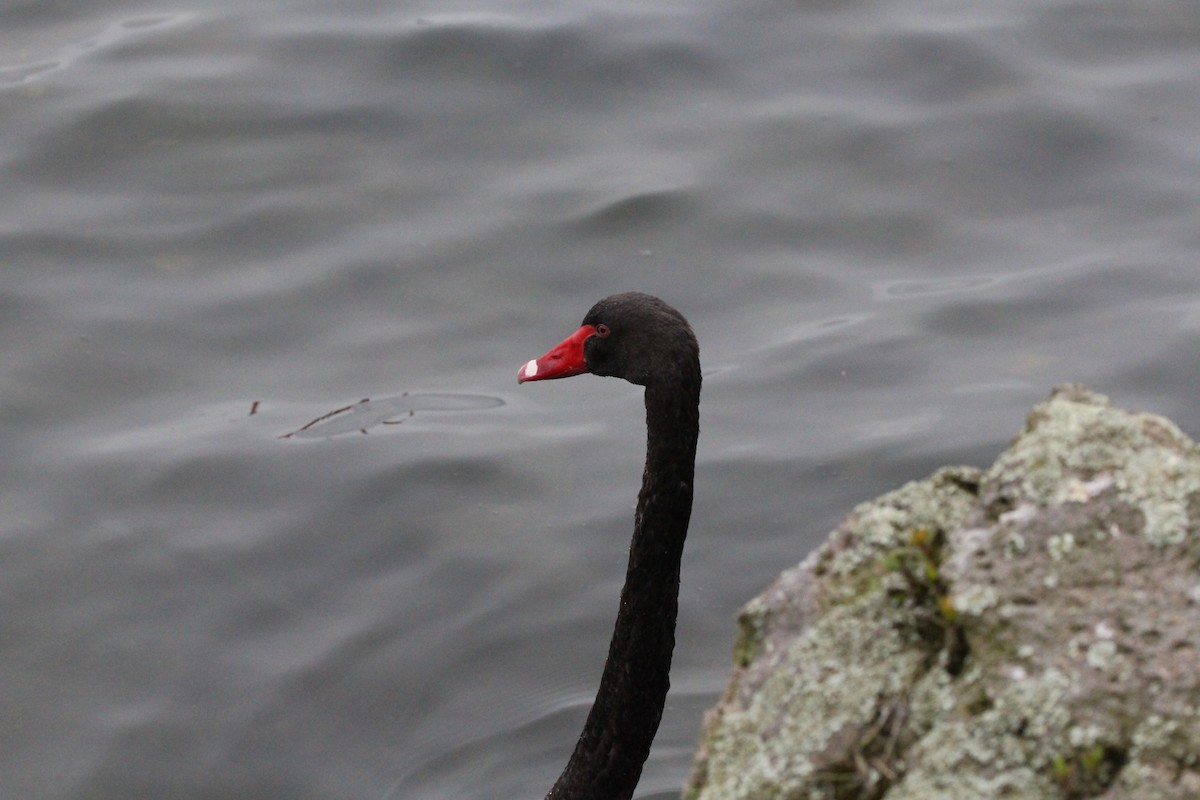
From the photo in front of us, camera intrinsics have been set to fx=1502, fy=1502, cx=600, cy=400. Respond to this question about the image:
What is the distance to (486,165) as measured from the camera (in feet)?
29.8

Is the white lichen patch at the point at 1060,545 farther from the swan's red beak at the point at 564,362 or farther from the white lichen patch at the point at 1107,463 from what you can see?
the swan's red beak at the point at 564,362

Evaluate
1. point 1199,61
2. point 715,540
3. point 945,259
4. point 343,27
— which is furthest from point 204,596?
point 1199,61

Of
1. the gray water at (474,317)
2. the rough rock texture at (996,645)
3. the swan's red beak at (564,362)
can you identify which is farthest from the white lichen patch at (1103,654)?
Result: the gray water at (474,317)

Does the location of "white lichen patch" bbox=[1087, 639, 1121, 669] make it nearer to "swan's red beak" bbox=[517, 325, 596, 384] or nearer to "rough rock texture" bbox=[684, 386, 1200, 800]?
"rough rock texture" bbox=[684, 386, 1200, 800]

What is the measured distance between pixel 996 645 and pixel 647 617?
2366 millimetres

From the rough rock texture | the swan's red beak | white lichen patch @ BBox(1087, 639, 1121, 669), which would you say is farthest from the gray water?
white lichen patch @ BBox(1087, 639, 1121, 669)

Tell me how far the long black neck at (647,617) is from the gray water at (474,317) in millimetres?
823

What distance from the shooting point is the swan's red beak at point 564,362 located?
4.87 m

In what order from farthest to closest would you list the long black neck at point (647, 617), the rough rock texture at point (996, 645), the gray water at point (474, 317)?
the gray water at point (474, 317), the long black neck at point (647, 617), the rough rock texture at point (996, 645)

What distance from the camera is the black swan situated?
4.38 meters

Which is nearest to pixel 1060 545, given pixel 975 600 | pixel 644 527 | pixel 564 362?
pixel 975 600

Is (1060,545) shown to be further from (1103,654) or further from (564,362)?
(564,362)

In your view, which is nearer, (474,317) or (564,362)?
(564,362)

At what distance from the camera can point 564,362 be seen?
4.96 metres
